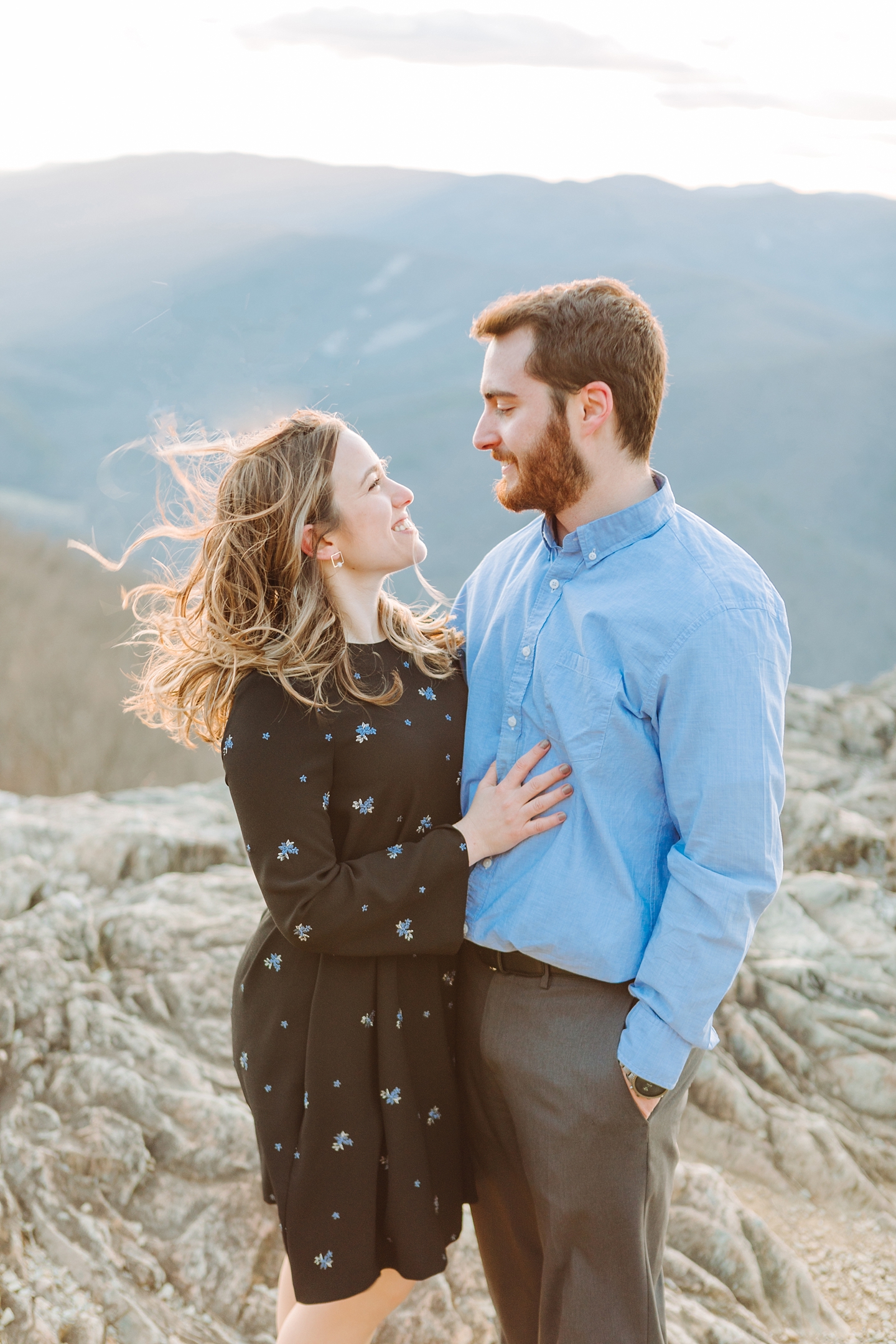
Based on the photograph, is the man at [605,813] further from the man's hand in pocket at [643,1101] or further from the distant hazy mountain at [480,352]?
the distant hazy mountain at [480,352]

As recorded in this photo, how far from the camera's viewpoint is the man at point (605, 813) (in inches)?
64.7

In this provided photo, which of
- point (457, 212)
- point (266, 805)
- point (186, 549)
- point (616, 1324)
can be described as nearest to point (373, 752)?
point (266, 805)

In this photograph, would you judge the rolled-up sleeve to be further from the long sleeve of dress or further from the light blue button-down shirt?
the long sleeve of dress

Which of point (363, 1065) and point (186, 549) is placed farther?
point (186, 549)

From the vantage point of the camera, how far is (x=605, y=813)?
5.72 ft

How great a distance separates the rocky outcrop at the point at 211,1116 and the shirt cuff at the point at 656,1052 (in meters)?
1.27

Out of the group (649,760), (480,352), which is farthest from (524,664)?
(480,352)

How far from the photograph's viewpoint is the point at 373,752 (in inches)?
70.7

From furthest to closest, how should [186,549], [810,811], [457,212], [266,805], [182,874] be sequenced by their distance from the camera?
[457,212]
[810,811]
[182,874]
[186,549]
[266,805]

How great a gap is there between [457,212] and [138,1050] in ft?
79.9

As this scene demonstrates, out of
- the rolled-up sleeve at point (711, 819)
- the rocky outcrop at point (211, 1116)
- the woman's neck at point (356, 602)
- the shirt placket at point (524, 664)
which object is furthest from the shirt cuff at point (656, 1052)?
the rocky outcrop at point (211, 1116)

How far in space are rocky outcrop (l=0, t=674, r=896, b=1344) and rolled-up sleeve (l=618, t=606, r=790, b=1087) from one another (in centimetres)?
135

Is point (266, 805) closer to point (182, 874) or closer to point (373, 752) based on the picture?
point (373, 752)

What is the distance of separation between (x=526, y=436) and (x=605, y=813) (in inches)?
29.1
